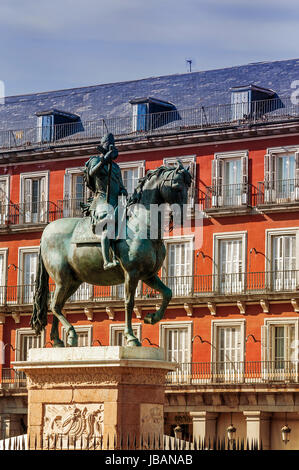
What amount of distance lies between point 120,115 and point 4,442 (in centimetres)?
3806

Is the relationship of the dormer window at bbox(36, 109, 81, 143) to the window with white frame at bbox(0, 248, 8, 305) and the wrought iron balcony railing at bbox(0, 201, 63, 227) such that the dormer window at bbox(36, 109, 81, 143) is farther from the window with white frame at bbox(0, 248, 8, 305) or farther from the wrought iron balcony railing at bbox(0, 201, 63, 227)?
the window with white frame at bbox(0, 248, 8, 305)

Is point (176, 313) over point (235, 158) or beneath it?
beneath

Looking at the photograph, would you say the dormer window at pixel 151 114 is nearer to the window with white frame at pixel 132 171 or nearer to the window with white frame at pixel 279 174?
the window with white frame at pixel 132 171

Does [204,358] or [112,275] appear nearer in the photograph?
[112,275]

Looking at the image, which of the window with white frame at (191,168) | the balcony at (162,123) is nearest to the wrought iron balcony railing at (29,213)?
the balcony at (162,123)

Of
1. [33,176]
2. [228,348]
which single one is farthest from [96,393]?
[33,176]

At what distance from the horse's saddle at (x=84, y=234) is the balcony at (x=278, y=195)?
1208 inches

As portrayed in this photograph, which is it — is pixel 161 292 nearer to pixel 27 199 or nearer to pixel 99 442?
pixel 99 442

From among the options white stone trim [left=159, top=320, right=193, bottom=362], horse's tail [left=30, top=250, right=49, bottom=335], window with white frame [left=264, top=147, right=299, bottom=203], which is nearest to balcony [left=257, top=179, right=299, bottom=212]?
window with white frame [left=264, top=147, right=299, bottom=203]

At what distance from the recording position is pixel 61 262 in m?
28.0

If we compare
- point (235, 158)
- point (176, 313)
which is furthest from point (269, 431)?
point (235, 158)

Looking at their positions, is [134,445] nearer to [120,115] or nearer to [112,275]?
[112,275]

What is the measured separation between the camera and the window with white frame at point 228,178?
59750 millimetres
